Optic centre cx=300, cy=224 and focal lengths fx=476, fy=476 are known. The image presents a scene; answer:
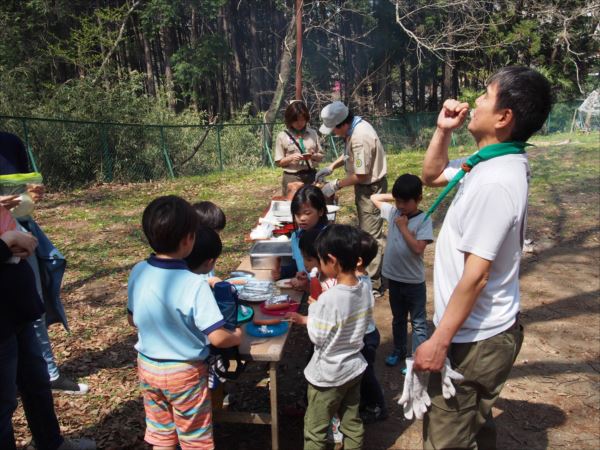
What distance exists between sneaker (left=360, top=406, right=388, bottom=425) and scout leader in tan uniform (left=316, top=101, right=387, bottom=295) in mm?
1974

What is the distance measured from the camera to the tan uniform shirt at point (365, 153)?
438 cm

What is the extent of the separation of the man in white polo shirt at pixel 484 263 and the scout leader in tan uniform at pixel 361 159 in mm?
2602

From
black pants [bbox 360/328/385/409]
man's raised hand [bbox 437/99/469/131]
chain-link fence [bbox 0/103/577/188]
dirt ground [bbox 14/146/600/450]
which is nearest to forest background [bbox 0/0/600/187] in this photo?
chain-link fence [bbox 0/103/577/188]

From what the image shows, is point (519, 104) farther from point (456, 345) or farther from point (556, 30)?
point (556, 30)

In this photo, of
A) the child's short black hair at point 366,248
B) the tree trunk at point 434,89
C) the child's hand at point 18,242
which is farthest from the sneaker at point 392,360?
the tree trunk at point 434,89

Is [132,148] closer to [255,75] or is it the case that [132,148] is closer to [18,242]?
[18,242]

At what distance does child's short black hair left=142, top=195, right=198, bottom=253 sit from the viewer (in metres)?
1.86

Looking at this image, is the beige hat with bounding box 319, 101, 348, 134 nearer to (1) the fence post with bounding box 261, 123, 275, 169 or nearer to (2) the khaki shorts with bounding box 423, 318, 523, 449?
(2) the khaki shorts with bounding box 423, 318, 523, 449

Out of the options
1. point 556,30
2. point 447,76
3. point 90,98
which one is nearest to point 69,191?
point 90,98

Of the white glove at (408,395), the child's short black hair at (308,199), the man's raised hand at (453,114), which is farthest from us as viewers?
the child's short black hair at (308,199)

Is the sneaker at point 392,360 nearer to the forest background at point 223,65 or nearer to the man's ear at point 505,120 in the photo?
the man's ear at point 505,120

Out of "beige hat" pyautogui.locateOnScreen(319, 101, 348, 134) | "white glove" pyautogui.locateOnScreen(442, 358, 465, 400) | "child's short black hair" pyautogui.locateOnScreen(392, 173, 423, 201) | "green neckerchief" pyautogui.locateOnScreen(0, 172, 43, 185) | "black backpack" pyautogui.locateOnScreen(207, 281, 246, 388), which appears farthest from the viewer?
"beige hat" pyautogui.locateOnScreen(319, 101, 348, 134)

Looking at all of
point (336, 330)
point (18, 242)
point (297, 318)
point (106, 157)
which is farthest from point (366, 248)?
point (106, 157)

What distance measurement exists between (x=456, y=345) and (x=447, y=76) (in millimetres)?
24869
